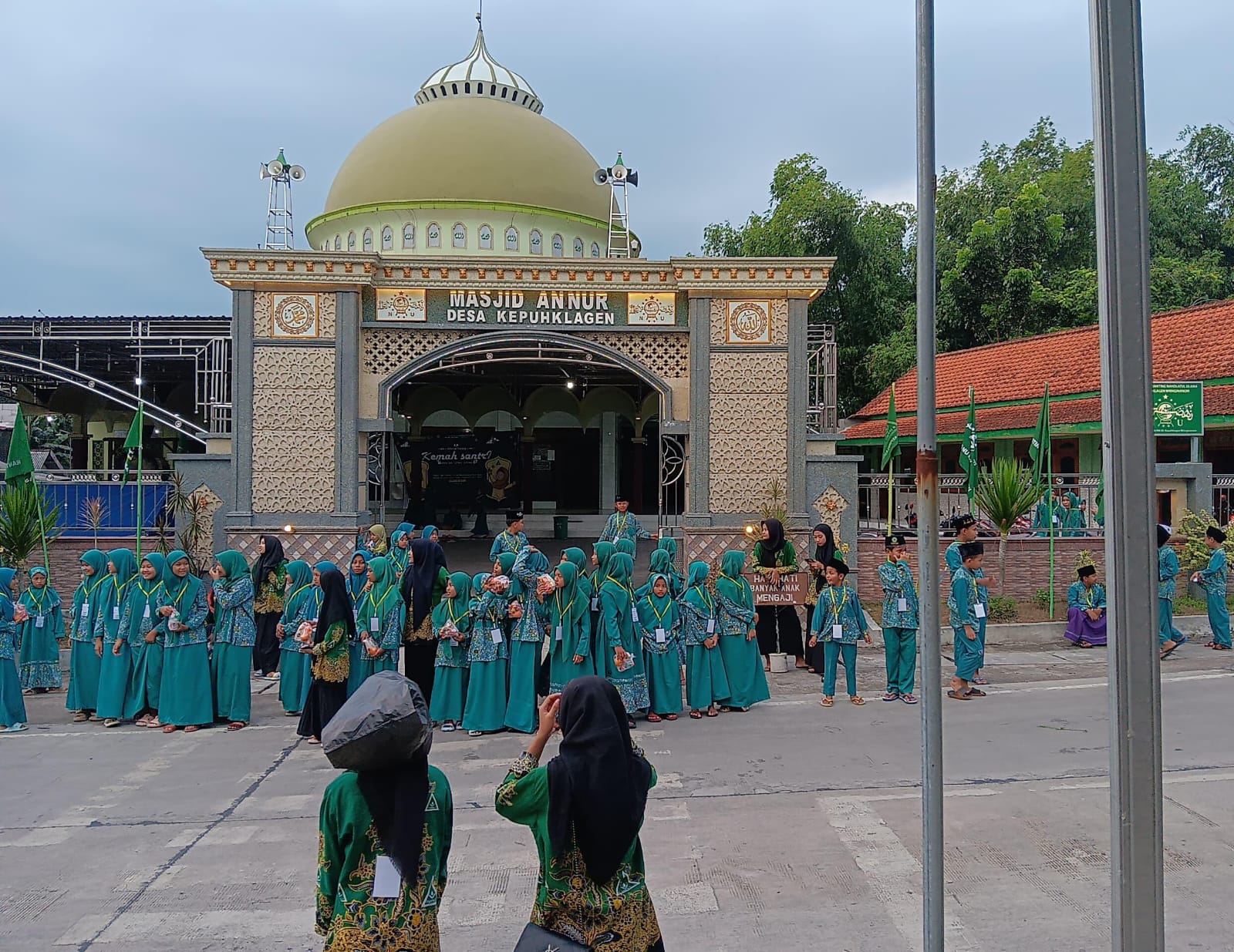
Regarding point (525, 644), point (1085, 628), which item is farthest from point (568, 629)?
point (1085, 628)

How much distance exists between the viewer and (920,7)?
2.87 m

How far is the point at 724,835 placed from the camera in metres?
4.79

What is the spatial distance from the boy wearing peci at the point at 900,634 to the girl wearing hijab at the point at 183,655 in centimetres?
573

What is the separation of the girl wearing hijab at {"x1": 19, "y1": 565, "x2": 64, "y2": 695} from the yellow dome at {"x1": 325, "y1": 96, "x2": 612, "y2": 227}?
39.4 feet

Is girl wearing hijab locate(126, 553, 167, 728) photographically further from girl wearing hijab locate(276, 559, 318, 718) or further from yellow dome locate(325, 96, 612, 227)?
yellow dome locate(325, 96, 612, 227)

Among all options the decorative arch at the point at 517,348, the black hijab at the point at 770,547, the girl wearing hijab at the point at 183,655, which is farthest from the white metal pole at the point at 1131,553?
the decorative arch at the point at 517,348

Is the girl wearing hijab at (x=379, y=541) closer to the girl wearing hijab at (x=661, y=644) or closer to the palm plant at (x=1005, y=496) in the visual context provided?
the girl wearing hijab at (x=661, y=644)

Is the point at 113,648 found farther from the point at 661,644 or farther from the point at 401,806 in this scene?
the point at 401,806

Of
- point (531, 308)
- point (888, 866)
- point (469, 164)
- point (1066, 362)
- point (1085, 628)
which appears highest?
point (469, 164)

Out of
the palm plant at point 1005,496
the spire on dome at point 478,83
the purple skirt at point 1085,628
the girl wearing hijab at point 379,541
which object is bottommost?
the purple skirt at point 1085,628

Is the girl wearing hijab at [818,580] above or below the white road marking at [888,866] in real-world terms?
above

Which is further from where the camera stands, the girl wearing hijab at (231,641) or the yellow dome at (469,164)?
the yellow dome at (469,164)

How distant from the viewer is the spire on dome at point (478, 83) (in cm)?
2139

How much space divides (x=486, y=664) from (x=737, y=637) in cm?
214
